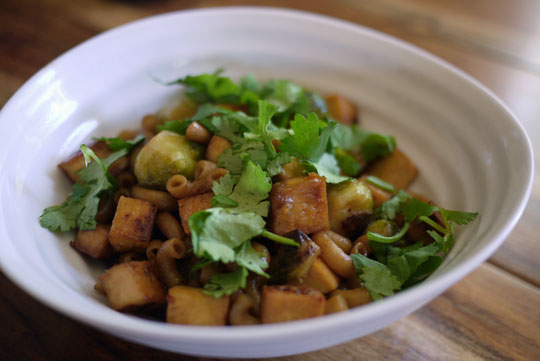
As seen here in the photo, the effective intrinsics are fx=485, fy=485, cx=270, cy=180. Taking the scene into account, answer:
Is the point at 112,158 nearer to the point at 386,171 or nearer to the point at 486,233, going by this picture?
the point at 386,171

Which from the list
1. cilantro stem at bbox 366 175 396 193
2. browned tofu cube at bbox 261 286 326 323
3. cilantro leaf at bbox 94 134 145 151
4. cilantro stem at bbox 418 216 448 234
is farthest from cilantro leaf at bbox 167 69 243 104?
browned tofu cube at bbox 261 286 326 323

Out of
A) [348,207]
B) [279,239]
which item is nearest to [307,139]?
[348,207]

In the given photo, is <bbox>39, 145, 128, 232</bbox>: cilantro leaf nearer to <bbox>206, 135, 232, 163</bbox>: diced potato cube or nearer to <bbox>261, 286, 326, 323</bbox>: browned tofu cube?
<bbox>206, 135, 232, 163</bbox>: diced potato cube

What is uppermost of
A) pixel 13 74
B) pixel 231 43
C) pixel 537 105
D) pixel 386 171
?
pixel 537 105

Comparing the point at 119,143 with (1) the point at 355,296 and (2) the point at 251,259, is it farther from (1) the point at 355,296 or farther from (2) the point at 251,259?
(1) the point at 355,296

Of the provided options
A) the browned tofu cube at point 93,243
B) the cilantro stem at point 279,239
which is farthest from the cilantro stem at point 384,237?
the browned tofu cube at point 93,243

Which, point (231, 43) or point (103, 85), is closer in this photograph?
point (103, 85)

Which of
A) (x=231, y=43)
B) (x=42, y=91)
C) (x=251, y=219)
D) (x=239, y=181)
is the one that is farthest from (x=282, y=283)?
(x=231, y=43)
